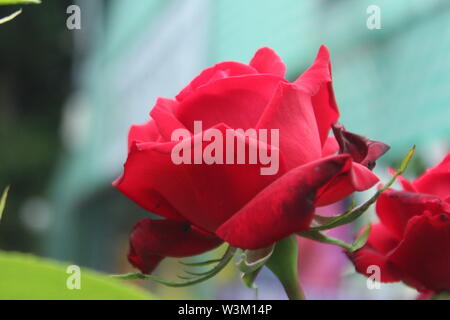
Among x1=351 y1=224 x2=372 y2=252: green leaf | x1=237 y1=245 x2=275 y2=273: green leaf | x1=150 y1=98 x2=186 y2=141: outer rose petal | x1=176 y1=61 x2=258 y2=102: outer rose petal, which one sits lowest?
x1=237 y1=245 x2=275 y2=273: green leaf

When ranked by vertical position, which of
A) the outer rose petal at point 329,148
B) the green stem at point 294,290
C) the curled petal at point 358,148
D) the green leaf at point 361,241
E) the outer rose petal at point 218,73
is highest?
the outer rose petal at point 218,73

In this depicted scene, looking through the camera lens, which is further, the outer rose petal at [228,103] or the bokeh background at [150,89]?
the bokeh background at [150,89]

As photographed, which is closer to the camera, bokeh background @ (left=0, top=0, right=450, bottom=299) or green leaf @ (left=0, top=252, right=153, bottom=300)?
green leaf @ (left=0, top=252, right=153, bottom=300)

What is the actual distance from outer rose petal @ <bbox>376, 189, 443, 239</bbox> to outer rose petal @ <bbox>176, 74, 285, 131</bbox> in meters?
0.04

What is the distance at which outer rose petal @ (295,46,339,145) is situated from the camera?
154 millimetres

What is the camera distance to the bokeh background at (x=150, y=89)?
115cm

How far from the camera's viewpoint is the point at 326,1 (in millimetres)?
1473

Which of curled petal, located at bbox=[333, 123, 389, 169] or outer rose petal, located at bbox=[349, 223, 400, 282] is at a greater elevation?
curled petal, located at bbox=[333, 123, 389, 169]

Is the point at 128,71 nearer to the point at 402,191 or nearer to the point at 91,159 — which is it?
the point at 91,159

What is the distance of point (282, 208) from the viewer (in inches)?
5.5

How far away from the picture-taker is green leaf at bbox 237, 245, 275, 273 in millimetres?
151

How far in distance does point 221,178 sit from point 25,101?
4.48m

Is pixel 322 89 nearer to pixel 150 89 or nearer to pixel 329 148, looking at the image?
pixel 329 148

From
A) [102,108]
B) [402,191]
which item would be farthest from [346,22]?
[102,108]
